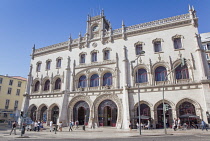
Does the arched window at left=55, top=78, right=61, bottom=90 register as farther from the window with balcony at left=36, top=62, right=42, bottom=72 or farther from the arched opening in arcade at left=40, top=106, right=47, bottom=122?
the window with balcony at left=36, top=62, right=42, bottom=72

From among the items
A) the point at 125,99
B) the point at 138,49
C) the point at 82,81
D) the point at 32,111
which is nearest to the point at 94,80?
the point at 82,81

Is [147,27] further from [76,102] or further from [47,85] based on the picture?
[47,85]

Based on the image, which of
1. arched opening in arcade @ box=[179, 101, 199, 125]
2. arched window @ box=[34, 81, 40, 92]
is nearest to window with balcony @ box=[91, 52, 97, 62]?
arched window @ box=[34, 81, 40, 92]

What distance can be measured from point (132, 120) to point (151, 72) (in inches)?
326

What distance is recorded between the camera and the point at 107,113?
2769 cm

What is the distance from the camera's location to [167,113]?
23578 millimetres

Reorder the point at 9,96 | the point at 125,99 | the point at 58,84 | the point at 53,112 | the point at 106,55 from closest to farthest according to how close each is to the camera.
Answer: the point at 125,99, the point at 106,55, the point at 53,112, the point at 58,84, the point at 9,96

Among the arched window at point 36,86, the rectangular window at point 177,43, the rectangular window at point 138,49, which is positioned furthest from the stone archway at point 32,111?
the rectangular window at point 177,43

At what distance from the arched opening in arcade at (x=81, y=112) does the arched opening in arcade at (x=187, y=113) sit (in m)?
15.3

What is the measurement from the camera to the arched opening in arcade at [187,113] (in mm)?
22000

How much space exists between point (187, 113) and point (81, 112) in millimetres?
17944

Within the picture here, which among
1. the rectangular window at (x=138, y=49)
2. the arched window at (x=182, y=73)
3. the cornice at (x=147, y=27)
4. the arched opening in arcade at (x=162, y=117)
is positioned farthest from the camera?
the rectangular window at (x=138, y=49)

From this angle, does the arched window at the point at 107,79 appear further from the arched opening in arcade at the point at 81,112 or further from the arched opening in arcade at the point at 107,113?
the arched opening in arcade at the point at 81,112

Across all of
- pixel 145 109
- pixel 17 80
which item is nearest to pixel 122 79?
pixel 145 109
